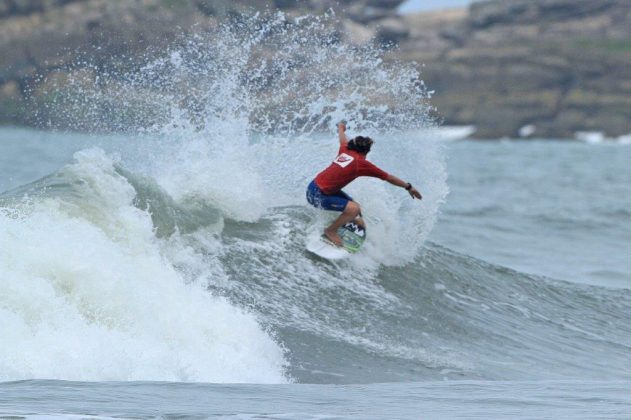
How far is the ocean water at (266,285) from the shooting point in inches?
351

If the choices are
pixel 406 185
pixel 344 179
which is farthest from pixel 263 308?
pixel 406 185

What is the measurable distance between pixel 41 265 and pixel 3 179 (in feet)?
91.2

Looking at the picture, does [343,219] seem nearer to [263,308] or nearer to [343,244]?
[343,244]

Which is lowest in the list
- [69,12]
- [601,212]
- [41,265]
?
[601,212]

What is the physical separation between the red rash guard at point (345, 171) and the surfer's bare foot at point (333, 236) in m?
0.55

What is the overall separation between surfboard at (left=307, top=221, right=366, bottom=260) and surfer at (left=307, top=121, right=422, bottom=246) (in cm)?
9

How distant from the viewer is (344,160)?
12852 millimetres

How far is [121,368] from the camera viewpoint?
9070mm

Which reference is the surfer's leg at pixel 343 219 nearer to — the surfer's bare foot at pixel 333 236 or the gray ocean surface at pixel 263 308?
the surfer's bare foot at pixel 333 236

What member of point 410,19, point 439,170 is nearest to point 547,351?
point 439,170

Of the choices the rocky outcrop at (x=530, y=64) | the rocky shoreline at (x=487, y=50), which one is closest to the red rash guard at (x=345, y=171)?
the rocky shoreline at (x=487, y=50)

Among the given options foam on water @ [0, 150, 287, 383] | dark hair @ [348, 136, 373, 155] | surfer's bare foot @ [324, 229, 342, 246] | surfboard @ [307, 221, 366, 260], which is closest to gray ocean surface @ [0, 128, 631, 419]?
foam on water @ [0, 150, 287, 383]

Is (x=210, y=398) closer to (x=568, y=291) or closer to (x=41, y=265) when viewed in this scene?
(x=41, y=265)

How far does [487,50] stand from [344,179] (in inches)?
5962
